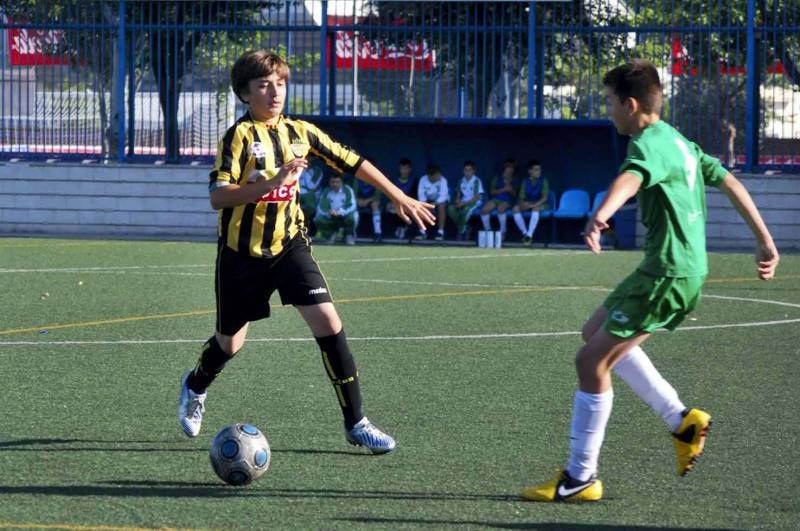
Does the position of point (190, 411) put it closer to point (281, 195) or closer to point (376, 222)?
point (281, 195)

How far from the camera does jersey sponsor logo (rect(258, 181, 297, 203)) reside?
630 centimetres

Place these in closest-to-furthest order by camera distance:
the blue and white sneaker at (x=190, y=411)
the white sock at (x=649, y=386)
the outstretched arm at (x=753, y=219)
→ the white sock at (x=649, y=386), the outstretched arm at (x=753, y=219), the blue and white sneaker at (x=190, y=411)

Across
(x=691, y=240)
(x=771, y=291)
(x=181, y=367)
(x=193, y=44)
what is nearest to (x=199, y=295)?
(x=181, y=367)

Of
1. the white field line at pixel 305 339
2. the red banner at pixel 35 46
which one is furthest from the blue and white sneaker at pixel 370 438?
the red banner at pixel 35 46

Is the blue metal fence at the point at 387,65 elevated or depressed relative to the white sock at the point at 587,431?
elevated

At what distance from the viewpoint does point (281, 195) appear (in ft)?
20.8

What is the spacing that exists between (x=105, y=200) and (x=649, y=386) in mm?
18213

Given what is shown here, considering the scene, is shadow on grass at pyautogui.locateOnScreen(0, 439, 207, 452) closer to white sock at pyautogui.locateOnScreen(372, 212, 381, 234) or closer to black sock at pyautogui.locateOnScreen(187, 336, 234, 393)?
black sock at pyautogui.locateOnScreen(187, 336, 234, 393)

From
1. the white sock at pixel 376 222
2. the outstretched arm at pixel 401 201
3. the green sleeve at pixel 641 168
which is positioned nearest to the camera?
the green sleeve at pixel 641 168

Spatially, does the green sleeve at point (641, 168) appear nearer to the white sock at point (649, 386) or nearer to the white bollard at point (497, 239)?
the white sock at point (649, 386)

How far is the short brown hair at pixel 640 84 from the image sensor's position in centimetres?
537

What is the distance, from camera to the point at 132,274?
15281 mm

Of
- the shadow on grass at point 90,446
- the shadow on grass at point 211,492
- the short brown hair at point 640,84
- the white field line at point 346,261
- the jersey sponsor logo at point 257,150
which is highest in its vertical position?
the short brown hair at point 640,84

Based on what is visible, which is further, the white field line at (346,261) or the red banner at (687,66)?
the red banner at (687,66)
